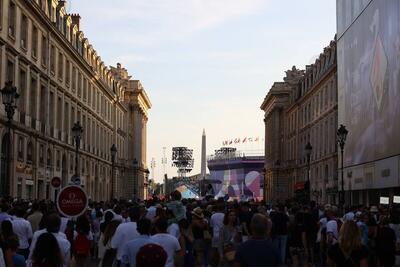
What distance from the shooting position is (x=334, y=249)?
841 centimetres

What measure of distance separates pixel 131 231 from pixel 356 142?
39463 millimetres

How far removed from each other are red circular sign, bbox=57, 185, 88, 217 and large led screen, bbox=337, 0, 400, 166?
2818 cm

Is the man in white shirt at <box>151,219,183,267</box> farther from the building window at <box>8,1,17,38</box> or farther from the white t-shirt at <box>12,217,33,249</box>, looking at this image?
the building window at <box>8,1,17,38</box>

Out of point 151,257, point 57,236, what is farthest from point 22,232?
point 151,257

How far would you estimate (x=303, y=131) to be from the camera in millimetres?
89062

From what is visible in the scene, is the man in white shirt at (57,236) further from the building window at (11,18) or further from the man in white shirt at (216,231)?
the building window at (11,18)

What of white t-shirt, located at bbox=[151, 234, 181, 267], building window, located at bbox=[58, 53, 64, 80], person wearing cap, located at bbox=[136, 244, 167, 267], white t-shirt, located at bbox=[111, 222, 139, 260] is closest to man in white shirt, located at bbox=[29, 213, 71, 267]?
white t-shirt, located at bbox=[151, 234, 181, 267]

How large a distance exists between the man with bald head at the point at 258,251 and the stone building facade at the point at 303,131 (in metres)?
55.5

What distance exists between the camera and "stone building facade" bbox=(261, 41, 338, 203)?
6819 centimetres

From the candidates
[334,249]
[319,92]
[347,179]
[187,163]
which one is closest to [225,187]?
[187,163]

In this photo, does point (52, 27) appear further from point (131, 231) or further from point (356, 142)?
point (131, 231)

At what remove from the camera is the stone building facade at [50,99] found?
4044cm

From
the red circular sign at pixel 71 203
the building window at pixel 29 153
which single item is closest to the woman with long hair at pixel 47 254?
the red circular sign at pixel 71 203

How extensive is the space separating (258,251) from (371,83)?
1528 inches
